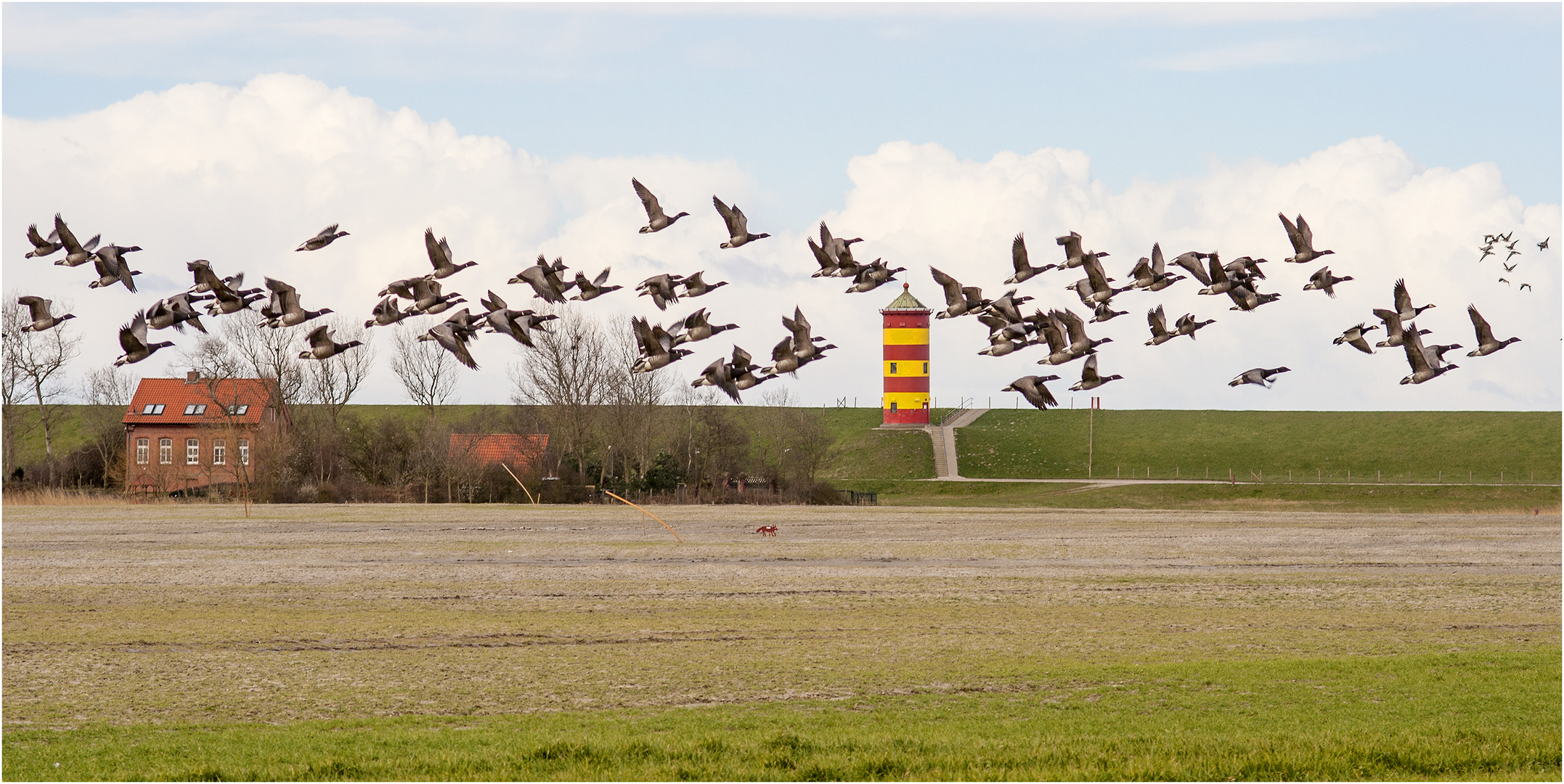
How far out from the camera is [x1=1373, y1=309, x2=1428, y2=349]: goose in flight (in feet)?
47.9

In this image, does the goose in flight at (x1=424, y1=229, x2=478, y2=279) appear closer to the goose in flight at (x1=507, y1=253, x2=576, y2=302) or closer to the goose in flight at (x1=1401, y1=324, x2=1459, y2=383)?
the goose in flight at (x1=507, y1=253, x2=576, y2=302)

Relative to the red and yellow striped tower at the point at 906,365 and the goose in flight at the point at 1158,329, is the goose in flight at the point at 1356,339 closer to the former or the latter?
the goose in flight at the point at 1158,329

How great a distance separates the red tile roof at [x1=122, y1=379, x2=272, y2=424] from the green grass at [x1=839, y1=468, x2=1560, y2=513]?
4090 cm

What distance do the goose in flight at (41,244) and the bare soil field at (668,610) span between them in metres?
8.85

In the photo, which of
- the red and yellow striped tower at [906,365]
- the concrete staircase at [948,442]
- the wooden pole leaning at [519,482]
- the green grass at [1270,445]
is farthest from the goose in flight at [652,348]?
the red and yellow striped tower at [906,365]

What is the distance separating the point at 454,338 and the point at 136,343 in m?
2.93

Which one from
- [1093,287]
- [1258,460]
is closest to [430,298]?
[1093,287]

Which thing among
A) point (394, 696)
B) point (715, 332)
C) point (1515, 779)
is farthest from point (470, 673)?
point (1515, 779)

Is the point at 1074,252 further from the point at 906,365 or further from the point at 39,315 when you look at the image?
the point at 906,365

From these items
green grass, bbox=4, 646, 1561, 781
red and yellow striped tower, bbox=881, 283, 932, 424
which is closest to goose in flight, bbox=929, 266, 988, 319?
green grass, bbox=4, 646, 1561, 781

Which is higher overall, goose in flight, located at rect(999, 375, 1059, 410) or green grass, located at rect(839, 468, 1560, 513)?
goose in flight, located at rect(999, 375, 1059, 410)

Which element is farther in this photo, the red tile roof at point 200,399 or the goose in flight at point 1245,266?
the red tile roof at point 200,399

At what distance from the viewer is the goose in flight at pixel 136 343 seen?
12.9 metres

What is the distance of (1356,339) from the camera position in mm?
14883
